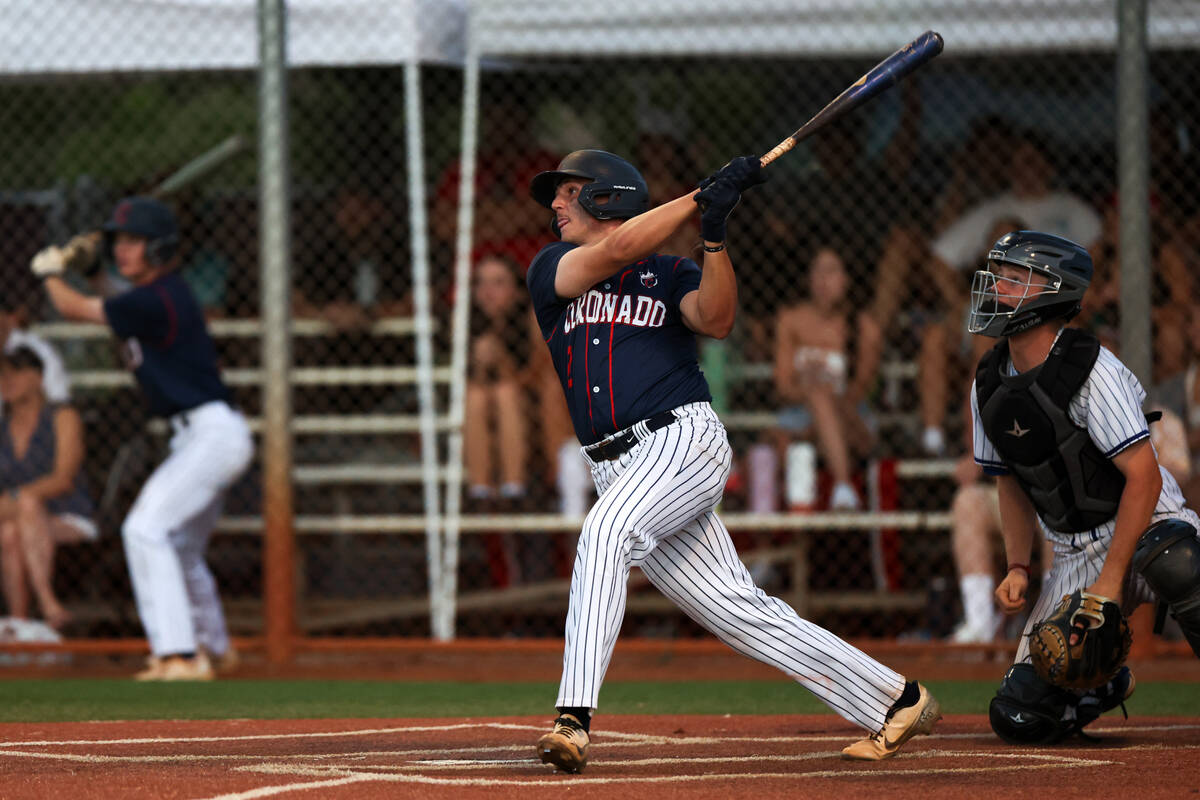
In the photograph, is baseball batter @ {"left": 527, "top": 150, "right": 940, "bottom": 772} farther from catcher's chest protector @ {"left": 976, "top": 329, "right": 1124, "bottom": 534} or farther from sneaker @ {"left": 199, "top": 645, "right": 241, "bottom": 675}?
sneaker @ {"left": 199, "top": 645, "right": 241, "bottom": 675}

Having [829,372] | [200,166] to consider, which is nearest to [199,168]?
[200,166]

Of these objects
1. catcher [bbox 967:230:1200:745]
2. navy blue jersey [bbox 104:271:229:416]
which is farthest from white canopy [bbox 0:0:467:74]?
catcher [bbox 967:230:1200:745]

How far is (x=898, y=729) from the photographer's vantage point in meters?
4.35

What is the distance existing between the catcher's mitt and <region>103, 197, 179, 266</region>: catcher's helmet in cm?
484

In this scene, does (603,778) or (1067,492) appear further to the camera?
(1067,492)

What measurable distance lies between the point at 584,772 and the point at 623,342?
1.13 meters

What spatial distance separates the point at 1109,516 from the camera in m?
4.78

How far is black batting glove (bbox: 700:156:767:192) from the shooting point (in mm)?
4160

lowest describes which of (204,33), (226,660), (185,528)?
(226,660)

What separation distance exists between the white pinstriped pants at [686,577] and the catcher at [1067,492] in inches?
24.7

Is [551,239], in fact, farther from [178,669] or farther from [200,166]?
[178,669]

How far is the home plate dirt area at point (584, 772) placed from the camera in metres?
3.82

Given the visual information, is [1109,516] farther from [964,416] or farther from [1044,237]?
[964,416]

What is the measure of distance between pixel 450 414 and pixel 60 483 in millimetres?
2051
